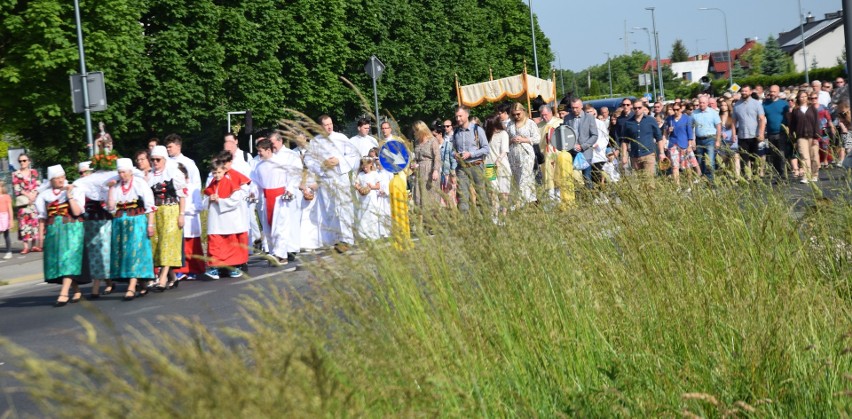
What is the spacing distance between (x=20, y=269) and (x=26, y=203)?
14.5 feet

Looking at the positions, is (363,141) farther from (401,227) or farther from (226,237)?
(401,227)

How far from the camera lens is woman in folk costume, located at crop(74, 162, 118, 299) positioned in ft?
43.7

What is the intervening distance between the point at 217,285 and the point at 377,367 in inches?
432

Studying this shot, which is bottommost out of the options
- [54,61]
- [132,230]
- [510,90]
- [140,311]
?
[140,311]

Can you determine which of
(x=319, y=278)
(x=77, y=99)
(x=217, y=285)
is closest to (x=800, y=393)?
(x=319, y=278)

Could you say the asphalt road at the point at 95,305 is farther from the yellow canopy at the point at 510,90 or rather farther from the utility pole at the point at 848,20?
the yellow canopy at the point at 510,90

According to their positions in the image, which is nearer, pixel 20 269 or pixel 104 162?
pixel 104 162

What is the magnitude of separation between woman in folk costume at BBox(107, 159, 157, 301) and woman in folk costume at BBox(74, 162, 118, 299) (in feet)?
0.37

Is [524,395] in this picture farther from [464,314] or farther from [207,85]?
[207,85]

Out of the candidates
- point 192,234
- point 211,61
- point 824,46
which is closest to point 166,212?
point 192,234

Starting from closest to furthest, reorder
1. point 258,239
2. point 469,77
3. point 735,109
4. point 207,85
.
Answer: point 258,239, point 735,109, point 207,85, point 469,77

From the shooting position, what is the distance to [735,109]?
72.9 ft

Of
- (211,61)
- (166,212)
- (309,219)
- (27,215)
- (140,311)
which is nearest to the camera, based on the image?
(140,311)

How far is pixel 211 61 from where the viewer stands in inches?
1784
